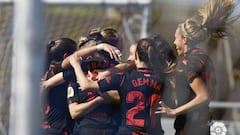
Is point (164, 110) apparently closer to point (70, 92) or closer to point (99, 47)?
point (99, 47)

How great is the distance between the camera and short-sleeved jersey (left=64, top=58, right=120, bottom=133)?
405 cm

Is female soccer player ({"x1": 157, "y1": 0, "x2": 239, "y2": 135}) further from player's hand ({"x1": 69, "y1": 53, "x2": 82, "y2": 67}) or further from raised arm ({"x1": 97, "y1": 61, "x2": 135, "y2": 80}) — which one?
player's hand ({"x1": 69, "y1": 53, "x2": 82, "y2": 67})

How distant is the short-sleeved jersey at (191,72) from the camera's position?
146 inches

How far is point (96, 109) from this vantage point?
410 centimetres

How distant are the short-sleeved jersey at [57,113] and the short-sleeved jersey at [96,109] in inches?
9.9

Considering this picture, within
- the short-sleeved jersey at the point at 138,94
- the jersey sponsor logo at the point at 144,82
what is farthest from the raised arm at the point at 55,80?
the jersey sponsor logo at the point at 144,82

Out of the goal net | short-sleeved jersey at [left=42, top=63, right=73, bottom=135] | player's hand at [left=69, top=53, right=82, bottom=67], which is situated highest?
the goal net

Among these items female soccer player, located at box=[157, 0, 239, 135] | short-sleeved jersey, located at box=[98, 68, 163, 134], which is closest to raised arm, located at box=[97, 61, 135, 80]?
short-sleeved jersey, located at box=[98, 68, 163, 134]

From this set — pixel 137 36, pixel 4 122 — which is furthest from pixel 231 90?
pixel 4 122

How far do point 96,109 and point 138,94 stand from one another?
0.51 metres

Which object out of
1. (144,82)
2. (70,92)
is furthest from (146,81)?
(70,92)

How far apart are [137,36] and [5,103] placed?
1810 millimetres

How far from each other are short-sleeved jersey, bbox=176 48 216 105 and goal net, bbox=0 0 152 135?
2.17 metres

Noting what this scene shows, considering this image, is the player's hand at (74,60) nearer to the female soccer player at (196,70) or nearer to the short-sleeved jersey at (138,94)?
the short-sleeved jersey at (138,94)
